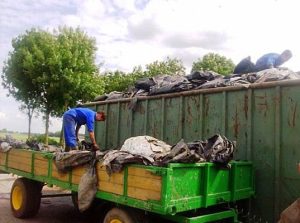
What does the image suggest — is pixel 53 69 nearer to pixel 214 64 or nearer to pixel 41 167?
pixel 214 64

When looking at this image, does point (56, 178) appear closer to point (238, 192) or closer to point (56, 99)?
point (238, 192)

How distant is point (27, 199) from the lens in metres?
7.43

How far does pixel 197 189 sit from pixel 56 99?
16.0 metres

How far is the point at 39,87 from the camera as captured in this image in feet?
64.3

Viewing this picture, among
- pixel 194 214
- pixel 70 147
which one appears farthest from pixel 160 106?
pixel 194 214

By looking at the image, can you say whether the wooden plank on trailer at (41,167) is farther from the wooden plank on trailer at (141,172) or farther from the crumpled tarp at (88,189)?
the wooden plank on trailer at (141,172)

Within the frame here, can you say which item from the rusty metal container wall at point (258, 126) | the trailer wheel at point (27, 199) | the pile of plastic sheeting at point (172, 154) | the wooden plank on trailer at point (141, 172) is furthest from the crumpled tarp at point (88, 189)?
the trailer wheel at point (27, 199)

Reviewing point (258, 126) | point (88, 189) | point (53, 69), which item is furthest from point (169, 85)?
point (53, 69)

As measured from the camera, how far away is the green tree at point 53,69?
19.0m

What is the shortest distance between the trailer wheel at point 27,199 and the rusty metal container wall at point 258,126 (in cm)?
273

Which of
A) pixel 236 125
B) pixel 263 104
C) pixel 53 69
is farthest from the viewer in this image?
pixel 53 69

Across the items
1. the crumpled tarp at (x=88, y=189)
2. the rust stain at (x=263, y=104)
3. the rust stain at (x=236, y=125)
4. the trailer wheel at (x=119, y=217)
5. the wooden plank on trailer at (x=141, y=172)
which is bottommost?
the trailer wheel at (x=119, y=217)

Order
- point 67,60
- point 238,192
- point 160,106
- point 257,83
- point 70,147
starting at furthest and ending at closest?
point 67,60 → point 160,106 → point 70,147 → point 257,83 → point 238,192

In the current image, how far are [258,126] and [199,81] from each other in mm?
1802
